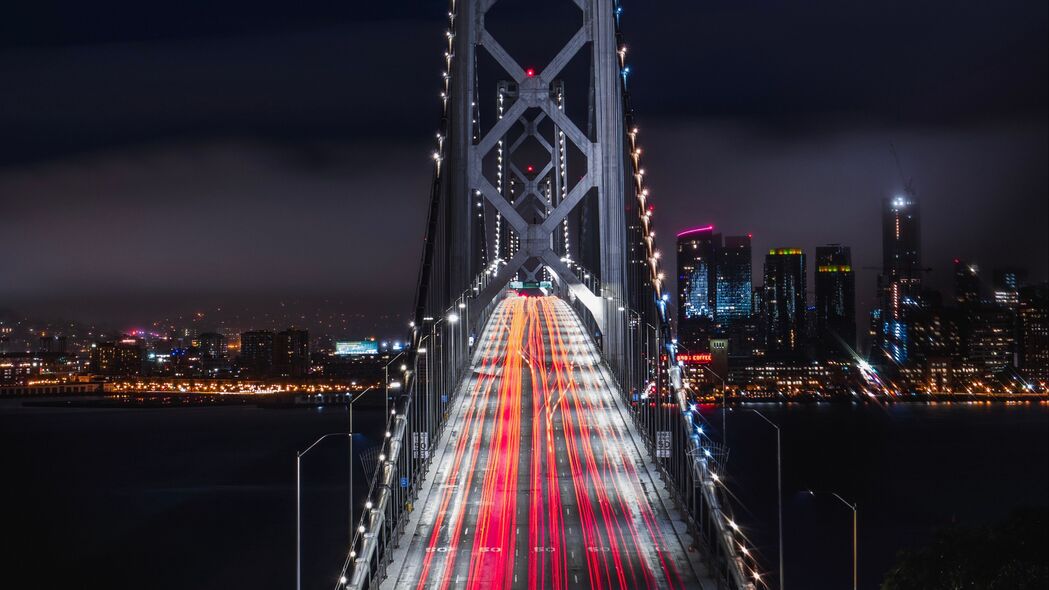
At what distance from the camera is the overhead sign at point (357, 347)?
504 feet

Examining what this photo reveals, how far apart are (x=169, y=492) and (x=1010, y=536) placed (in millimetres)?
48893

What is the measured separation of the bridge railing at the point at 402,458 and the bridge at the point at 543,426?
2.6 inches

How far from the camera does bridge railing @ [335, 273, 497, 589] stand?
46.8 feet

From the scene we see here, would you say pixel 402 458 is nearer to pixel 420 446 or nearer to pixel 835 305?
pixel 420 446

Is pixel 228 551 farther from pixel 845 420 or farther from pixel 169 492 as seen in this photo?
pixel 845 420

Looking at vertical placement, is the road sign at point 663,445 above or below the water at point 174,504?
above

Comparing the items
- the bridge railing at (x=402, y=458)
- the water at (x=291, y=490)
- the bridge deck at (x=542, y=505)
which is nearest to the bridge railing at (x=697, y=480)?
the bridge deck at (x=542, y=505)

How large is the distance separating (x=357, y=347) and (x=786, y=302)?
75997mm

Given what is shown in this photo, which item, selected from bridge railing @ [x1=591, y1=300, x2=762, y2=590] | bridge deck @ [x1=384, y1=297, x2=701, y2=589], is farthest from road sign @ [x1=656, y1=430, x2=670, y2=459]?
bridge deck @ [x1=384, y1=297, x2=701, y2=589]

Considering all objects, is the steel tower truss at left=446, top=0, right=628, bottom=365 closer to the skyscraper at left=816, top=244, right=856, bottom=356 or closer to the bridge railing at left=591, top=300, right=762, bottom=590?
the bridge railing at left=591, top=300, right=762, bottom=590

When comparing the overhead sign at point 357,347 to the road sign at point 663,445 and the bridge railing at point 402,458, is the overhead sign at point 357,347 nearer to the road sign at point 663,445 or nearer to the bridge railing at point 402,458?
the bridge railing at point 402,458

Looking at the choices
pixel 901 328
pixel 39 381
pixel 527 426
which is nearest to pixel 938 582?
pixel 527 426

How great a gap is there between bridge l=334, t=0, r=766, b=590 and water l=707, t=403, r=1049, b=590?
20.7ft

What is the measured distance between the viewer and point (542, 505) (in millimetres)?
19609
